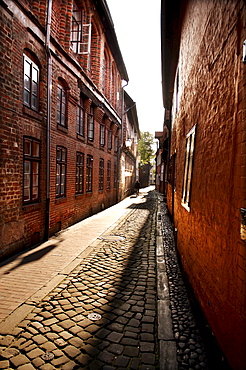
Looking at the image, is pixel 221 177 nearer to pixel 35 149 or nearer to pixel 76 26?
pixel 35 149

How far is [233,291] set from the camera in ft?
6.70

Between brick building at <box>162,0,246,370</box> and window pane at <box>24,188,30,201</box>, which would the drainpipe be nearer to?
window pane at <box>24,188,30,201</box>

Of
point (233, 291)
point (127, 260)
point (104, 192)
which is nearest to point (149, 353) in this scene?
point (233, 291)

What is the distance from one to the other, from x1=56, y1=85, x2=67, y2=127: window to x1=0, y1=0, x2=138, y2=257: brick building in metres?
0.03

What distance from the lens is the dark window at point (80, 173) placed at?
10.6 metres

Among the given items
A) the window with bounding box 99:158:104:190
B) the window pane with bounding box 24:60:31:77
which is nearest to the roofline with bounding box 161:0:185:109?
the window pane with bounding box 24:60:31:77

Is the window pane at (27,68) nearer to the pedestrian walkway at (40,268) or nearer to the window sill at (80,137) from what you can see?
the window sill at (80,137)

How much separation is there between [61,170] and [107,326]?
21.0ft

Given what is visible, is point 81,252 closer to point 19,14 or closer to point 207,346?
point 207,346

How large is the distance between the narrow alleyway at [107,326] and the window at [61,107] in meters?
5.36

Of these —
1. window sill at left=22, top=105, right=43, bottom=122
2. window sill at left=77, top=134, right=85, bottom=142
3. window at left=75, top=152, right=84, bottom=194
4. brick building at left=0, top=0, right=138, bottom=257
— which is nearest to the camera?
brick building at left=0, top=0, right=138, bottom=257

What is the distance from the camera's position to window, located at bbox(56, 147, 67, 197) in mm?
8609

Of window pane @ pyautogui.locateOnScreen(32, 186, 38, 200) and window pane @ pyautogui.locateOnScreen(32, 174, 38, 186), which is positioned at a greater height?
window pane @ pyautogui.locateOnScreen(32, 174, 38, 186)

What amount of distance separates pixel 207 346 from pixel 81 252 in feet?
13.7
